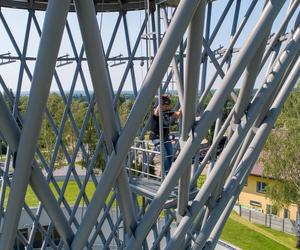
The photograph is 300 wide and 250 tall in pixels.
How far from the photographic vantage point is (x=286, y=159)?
23.5m

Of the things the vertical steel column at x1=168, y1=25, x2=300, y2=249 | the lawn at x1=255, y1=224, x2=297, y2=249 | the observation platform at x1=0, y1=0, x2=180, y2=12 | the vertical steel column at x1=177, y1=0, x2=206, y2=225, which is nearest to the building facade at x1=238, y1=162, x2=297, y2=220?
the lawn at x1=255, y1=224, x2=297, y2=249

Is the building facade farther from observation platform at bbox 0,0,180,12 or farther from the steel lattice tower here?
the steel lattice tower

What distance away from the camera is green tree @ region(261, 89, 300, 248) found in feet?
76.1

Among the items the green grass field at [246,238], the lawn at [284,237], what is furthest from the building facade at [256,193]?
the green grass field at [246,238]

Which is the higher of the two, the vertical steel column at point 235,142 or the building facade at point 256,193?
the vertical steel column at point 235,142

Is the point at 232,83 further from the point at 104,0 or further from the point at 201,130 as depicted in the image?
the point at 104,0

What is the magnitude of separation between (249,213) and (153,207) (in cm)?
2369

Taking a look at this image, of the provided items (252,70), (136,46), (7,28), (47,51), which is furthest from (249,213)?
(47,51)

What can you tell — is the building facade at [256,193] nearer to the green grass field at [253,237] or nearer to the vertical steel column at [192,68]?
the green grass field at [253,237]

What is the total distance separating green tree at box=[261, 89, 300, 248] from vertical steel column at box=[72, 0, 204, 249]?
2058 cm

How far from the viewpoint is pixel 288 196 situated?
23.7m

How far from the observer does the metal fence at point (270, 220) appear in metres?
25.1

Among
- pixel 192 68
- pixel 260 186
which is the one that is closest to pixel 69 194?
pixel 260 186

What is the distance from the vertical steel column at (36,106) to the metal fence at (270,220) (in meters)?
23.6
